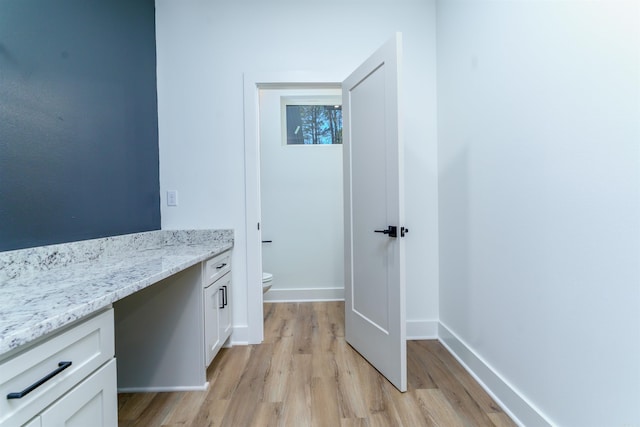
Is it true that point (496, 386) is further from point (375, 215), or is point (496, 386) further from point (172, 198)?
point (172, 198)

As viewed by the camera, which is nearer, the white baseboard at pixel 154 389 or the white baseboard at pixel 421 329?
the white baseboard at pixel 154 389

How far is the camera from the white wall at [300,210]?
313cm

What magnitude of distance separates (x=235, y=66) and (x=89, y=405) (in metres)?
2.16

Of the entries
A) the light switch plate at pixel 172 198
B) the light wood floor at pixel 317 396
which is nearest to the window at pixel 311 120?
the light switch plate at pixel 172 198

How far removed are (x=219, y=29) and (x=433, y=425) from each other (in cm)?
287

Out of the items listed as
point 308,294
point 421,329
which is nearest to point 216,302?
point 308,294

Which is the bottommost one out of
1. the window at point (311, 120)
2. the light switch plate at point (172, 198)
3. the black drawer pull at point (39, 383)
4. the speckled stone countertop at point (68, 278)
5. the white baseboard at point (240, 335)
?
the white baseboard at point (240, 335)

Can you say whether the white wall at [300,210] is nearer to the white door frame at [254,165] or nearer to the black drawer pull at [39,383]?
the white door frame at [254,165]

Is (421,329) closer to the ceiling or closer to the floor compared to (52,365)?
closer to the floor

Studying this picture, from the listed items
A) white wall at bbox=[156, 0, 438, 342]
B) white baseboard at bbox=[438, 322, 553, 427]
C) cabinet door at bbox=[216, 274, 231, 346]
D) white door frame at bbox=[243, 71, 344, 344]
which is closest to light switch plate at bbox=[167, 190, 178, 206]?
white wall at bbox=[156, 0, 438, 342]

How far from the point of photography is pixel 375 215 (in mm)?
1824

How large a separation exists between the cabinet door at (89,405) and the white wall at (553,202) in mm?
1623

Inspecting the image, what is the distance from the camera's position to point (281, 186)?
3.15 m

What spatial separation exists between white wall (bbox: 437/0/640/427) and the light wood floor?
21 centimetres
